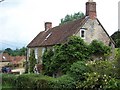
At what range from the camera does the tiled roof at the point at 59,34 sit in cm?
3719

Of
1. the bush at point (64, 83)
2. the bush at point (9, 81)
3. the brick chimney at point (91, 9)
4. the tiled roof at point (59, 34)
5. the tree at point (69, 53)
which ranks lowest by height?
the bush at point (9, 81)

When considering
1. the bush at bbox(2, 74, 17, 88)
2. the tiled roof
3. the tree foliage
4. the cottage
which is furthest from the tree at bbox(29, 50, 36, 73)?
the tree foliage

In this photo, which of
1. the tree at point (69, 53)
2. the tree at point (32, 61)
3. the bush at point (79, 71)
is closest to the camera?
the bush at point (79, 71)

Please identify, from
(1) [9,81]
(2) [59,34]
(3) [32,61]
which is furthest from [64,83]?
(3) [32,61]

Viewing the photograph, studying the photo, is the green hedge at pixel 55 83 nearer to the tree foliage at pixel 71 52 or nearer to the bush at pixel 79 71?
the bush at pixel 79 71

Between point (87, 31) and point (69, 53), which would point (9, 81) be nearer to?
point (69, 53)

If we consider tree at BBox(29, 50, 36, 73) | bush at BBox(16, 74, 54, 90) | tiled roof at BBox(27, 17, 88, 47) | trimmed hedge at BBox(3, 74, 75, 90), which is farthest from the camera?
tree at BBox(29, 50, 36, 73)

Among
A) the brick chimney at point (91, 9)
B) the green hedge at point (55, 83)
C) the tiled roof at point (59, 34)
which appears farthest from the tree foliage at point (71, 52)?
the green hedge at point (55, 83)

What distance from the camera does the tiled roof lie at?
122ft

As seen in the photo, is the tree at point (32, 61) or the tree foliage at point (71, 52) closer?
the tree foliage at point (71, 52)

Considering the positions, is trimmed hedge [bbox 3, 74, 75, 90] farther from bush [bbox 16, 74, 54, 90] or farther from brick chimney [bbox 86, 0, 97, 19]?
brick chimney [bbox 86, 0, 97, 19]

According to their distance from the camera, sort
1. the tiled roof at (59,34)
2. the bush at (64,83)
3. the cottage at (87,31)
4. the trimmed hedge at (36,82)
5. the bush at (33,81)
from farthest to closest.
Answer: the tiled roof at (59,34) < the cottage at (87,31) < the bush at (33,81) < the trimmed hedge at (36,82) < the bush at (64,83)

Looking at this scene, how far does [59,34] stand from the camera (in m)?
41.0

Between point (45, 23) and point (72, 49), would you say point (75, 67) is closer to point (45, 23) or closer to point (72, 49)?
point (72, 49)
